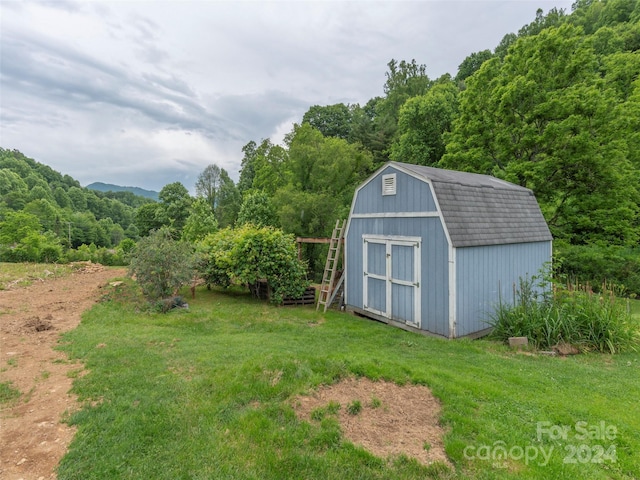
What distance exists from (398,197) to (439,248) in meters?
1.50

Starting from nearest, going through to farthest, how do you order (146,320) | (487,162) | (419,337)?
1. (419,337)
2. (146,320)
3. (487,162)

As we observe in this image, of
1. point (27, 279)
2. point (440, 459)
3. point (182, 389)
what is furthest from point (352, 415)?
point (27, 279)

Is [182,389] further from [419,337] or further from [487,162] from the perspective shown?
[487,162]

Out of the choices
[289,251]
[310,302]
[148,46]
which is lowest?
[310,302]

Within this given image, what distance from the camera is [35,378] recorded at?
392 centimetres

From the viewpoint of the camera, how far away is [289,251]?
8.91 m

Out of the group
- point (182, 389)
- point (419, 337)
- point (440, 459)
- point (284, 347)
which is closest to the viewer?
point (440, 459)

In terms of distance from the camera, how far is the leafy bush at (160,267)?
8172 millimetres

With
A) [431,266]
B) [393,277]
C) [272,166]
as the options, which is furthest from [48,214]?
[431,266]

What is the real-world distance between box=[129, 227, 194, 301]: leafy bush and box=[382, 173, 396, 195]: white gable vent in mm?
5448

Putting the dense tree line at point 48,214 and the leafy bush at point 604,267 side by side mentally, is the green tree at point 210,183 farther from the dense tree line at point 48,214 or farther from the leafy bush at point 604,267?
the leafy bush at point 604,267

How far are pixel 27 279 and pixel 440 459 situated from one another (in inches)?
539

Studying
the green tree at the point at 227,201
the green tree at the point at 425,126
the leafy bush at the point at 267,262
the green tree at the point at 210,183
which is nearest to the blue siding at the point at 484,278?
the leafy bush at the point at 267,262

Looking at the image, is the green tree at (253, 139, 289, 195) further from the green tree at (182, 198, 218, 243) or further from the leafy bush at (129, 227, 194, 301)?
the leafy bush at (129, 227, 194, 301)
